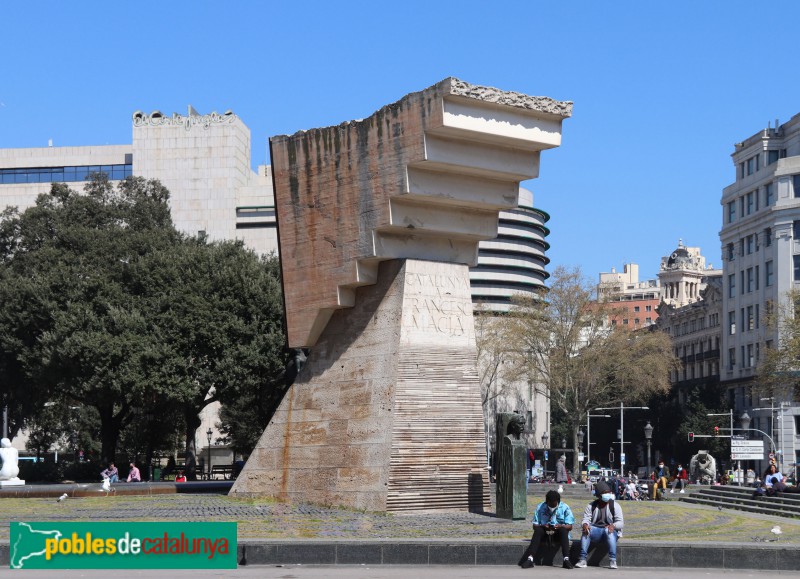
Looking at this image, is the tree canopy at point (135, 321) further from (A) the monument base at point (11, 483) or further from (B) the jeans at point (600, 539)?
(B) the jeans at point (600, 539)

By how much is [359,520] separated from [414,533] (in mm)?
2563

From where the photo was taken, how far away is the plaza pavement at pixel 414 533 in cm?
1853

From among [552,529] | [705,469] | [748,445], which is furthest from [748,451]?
[552,529]

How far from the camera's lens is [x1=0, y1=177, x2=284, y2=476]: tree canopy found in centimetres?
4431

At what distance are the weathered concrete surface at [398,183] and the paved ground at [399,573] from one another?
9824 mm

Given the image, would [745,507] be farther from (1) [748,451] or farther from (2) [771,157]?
(2) [771,157]

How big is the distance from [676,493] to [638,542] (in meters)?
24.7

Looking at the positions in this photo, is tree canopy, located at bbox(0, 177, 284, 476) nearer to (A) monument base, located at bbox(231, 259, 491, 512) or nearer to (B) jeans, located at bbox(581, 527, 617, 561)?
(A) monument base, located at bbox(231, 259, 491, 512)

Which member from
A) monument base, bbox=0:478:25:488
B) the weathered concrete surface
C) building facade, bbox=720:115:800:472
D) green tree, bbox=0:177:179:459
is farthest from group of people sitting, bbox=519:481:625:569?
building facade, bbox=720:115:800:472

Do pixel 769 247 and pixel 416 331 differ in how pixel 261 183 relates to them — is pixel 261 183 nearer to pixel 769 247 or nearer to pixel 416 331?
pixel 769 247

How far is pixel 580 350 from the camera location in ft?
220

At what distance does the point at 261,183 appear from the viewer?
109250mm

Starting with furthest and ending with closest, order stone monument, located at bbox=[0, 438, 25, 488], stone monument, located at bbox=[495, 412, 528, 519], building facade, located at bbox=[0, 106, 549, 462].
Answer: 1. building facade, located at bbox=[0, 106, 549, 462]
2. stone monument, located at bbox=[0, 438, 25, 488]
3. stone monument, located at bbox=[495, 412, 528, 519]

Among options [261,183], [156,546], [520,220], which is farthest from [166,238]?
[520,220]
